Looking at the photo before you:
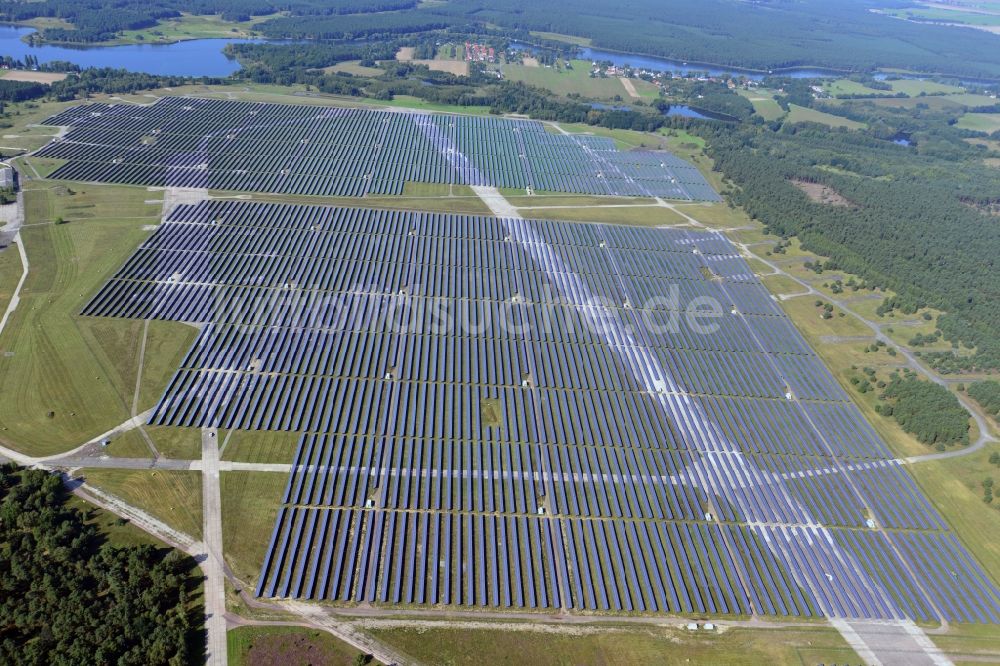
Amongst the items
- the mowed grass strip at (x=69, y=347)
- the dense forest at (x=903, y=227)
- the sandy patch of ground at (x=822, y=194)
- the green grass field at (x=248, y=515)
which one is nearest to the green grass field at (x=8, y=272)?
the mowed grass strip at (x=69, y=347)

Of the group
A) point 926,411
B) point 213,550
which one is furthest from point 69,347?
point 926,411

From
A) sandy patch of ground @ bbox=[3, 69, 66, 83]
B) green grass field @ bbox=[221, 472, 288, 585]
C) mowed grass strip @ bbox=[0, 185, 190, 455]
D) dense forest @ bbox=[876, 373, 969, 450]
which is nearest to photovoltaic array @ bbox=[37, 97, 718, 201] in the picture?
mowed grass strip @ bbox=[0, 185, 190, 455]

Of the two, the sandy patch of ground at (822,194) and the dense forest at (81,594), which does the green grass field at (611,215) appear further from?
the dense forest at (81,594)

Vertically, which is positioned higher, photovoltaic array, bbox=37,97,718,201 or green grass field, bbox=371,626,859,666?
photovoltaic array, bbox=37,97,718,201

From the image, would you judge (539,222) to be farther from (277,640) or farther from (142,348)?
(277,640)

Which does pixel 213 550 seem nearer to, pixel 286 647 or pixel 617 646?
pixel 286 647

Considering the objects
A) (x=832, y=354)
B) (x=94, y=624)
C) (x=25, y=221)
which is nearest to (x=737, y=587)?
(x=832, y=354)

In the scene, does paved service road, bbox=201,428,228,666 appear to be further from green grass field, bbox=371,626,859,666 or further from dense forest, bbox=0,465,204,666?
green grass field, bbox=371,626,859,666
